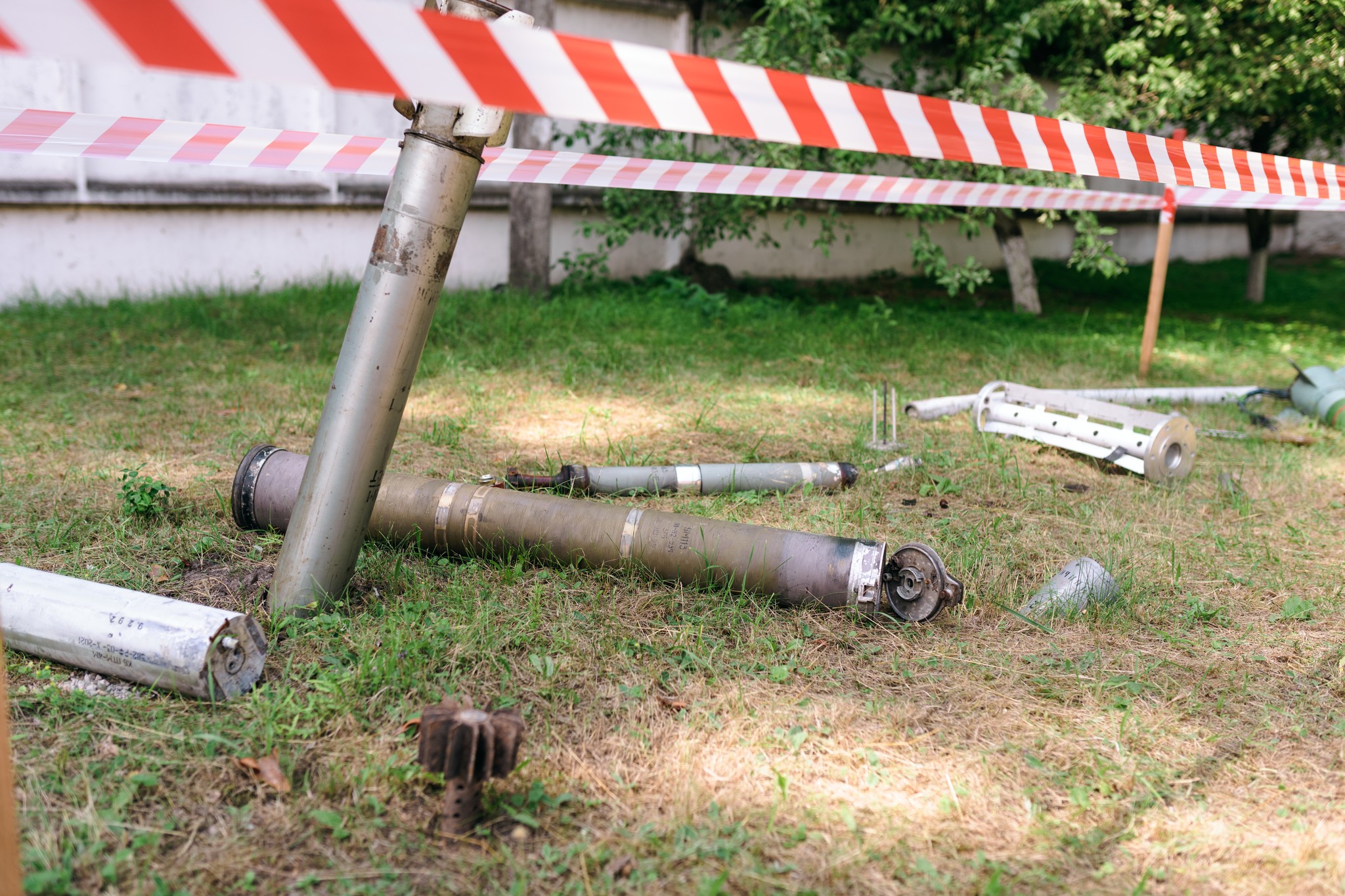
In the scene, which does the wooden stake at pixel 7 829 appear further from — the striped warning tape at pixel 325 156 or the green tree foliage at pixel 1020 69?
the green tree foliage at pixel 1020 69

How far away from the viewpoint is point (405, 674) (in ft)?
7.07

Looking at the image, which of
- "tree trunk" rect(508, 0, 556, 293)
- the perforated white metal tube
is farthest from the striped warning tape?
"tree trunk" rect(508, 0, 556, 293)

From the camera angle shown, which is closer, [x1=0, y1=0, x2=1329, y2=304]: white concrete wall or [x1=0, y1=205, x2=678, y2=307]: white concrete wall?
[x1=0, y1=0, x2=1329, y2=304]: white concrete wall

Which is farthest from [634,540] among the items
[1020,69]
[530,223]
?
[1020,69]

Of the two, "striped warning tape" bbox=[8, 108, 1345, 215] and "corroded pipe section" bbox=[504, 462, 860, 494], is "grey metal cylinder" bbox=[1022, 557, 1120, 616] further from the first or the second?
"striped warning tape" bbox=[8, 108, 1345, 215]

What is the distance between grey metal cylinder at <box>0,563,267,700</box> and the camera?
2.04 meters

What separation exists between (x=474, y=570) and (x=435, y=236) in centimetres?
102

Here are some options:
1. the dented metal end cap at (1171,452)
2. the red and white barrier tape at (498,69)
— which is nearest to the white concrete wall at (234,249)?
the dented metal end cap at (1171,452)

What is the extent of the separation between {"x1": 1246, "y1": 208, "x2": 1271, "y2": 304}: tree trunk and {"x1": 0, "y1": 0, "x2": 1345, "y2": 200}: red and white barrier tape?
34.2 feet

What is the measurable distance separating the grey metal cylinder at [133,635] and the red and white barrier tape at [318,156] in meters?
1.81

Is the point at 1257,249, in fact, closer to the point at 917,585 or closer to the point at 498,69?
the point at 917,585

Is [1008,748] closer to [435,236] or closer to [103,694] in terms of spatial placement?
[435,236]

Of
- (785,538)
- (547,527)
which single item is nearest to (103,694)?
(547,527)

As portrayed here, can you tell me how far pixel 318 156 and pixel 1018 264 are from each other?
7.41 metres
